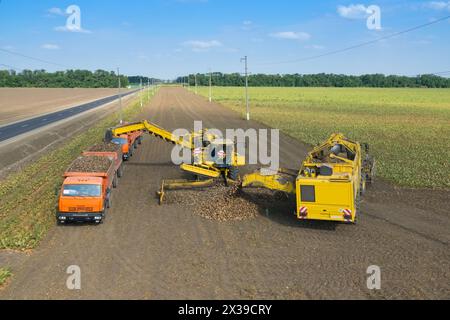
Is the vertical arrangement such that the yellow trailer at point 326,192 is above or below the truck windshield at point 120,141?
below

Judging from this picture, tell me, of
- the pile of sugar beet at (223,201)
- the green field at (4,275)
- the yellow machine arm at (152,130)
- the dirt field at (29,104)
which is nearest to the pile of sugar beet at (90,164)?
the yellow machine arm at (152,130)

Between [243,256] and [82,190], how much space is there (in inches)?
294

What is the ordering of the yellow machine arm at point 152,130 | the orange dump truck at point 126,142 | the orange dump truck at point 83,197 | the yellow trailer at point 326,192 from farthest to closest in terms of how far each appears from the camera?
the orange dump truck at point 126,142, the yellow machine arm at point 152,130, the orange dump truck at point 83,197, the yellow trailer at point 326,192

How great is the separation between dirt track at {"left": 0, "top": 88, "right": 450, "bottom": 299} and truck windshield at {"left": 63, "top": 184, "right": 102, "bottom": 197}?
1.42 meters

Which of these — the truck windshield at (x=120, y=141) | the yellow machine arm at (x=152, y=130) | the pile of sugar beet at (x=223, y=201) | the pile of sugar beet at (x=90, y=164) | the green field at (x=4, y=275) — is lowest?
the green field at (x=4, y=275)

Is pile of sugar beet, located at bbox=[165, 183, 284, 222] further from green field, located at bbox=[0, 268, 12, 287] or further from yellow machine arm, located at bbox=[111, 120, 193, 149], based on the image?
green field, located at bbox=[0, 268, 12, 287]

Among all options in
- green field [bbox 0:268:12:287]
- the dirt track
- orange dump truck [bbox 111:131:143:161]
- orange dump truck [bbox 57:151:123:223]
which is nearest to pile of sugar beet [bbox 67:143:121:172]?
orange dump truck [bbox 57:151:123:223]

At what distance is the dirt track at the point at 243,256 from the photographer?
39.6ft

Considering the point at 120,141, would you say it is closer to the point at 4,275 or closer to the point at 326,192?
the point at 4,275

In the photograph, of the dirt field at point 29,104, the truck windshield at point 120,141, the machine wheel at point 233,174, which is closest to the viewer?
the machine wheel at point 233,174

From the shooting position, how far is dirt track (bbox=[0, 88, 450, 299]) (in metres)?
12.1

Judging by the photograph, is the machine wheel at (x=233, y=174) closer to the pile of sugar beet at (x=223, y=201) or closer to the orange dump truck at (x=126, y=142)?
the pile of sugar beet at (x=223, y=201)
